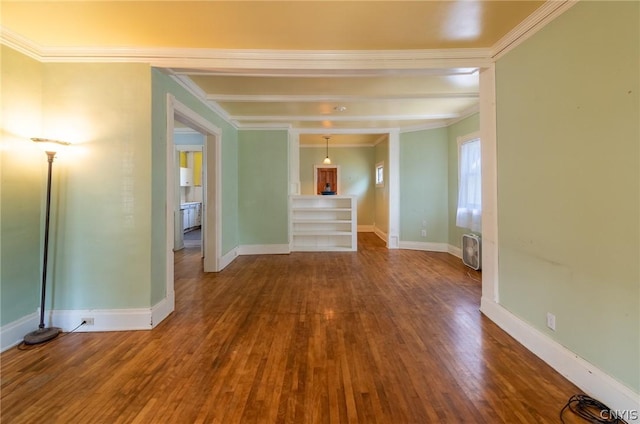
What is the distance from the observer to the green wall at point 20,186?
7.36 feet

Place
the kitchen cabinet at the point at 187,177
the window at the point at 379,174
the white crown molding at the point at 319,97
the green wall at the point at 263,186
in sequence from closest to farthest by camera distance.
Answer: the white crown molding at the point at 319,97 < the green wall at the point at 263,186 < the window at the point at 379,174 < the kitchen cabinet at the point at 187,177

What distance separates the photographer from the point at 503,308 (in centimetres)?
258

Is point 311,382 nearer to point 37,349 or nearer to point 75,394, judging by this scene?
point 75,394

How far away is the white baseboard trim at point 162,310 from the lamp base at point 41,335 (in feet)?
2.57

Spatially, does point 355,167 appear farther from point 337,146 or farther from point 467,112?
point 467,112

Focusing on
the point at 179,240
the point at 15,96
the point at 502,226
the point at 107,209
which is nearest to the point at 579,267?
the point at 502,226

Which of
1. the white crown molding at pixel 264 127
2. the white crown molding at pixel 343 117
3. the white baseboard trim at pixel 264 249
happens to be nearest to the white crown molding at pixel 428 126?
the white crown molding at pixel 343 117

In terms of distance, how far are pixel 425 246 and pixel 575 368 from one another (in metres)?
4.27

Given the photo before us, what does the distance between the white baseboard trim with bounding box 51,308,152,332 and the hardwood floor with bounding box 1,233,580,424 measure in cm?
8

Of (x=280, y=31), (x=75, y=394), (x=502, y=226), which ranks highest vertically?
(x=280, y=31)

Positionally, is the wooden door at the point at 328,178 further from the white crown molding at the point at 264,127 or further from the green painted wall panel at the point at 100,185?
the green painted wall panel at the point at 100,185

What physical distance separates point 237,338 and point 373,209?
7038 mm

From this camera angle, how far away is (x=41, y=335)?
93.4 inches

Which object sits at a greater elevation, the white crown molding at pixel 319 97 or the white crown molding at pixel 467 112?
the white crown molding at pixel 467 112
